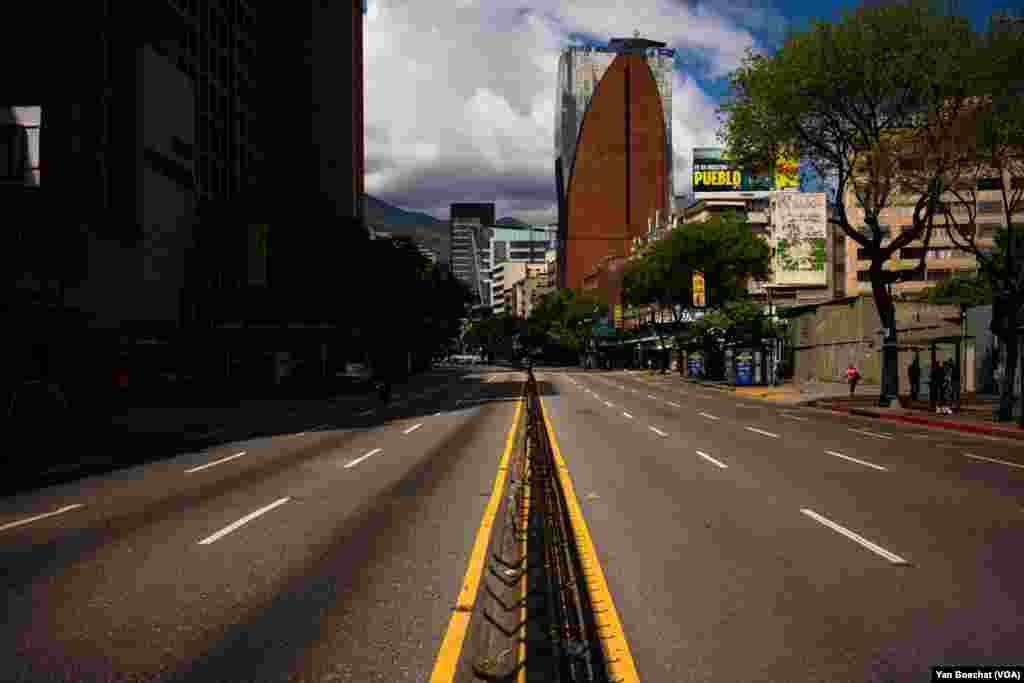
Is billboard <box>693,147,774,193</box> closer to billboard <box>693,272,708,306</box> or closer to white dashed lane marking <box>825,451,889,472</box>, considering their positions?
billboard <box>693,272,708,306</box>

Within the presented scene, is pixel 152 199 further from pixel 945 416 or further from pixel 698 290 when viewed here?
pixel 945 416

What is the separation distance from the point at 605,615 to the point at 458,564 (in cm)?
205

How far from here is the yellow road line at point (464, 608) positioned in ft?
17.4

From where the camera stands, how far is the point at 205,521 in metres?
10.4

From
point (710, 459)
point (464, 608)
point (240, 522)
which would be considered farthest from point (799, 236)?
point (464, 608)

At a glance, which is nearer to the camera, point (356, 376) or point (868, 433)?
point (868, 433)

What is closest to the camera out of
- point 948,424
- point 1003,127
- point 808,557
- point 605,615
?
point 605,615

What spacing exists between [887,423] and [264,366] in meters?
36.7

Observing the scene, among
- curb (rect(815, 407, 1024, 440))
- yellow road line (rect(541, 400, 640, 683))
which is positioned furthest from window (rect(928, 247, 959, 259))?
yellow road line (rect(541, 400, 640, 683))

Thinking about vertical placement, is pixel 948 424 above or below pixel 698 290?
below

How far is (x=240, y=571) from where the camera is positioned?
25.7 ft

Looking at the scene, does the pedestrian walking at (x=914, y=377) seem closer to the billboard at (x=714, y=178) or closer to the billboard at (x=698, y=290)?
the billboard at (x=698, y=290)

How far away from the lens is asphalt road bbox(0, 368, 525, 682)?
18.2ft

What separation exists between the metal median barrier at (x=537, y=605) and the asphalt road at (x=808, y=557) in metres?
0.34
